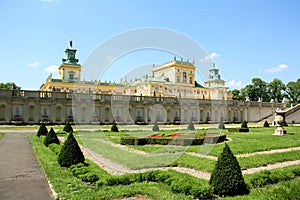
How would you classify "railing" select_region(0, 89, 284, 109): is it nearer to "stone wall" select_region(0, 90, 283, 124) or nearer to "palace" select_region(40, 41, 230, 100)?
Answer: "stone wall" select_region(0, 90, 283, 124)

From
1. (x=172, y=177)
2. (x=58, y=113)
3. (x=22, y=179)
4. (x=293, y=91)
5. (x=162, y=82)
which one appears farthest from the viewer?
(x=293, y=91)

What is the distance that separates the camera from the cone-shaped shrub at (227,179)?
625 centimetres

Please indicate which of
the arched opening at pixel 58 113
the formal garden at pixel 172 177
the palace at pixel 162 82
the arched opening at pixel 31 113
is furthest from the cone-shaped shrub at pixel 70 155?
the palace at pixel 162 82

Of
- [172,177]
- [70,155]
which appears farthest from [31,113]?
[172,177]

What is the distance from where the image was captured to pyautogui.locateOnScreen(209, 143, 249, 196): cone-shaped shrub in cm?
625

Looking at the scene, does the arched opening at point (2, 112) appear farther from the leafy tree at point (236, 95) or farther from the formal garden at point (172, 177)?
the leafy tree at point (236, 95)

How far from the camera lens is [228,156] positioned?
645 centimetres

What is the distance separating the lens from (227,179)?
20.6 feet

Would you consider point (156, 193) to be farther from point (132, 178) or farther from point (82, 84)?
point (82, 84)

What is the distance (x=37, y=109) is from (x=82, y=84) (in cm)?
1290

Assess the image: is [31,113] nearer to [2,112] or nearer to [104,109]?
[2,112]

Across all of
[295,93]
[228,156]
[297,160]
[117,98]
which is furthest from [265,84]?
[228,156]

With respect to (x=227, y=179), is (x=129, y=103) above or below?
above

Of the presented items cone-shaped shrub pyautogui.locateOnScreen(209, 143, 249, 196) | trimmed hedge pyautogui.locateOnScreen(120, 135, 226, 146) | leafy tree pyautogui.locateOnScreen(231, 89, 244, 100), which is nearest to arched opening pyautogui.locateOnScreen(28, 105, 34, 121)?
trimmed hedge pyautogui.locateOnScreen(120, 135, 226, 146)
